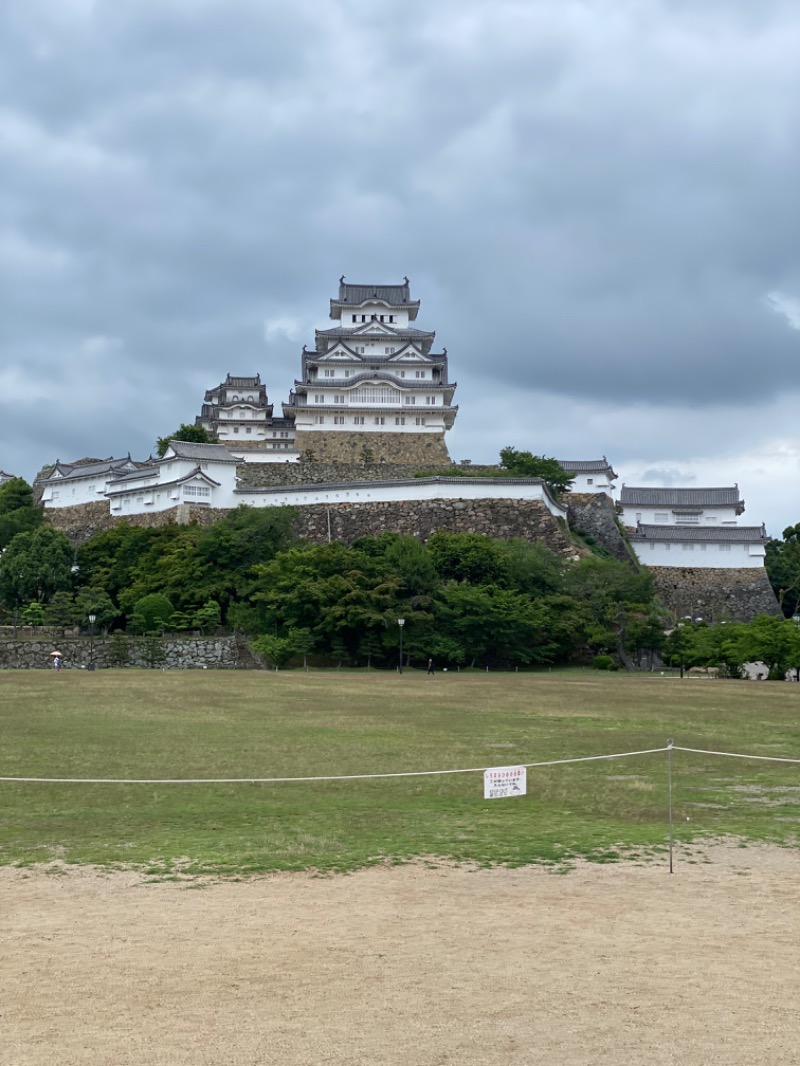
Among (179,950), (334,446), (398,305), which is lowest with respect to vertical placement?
(179,950)

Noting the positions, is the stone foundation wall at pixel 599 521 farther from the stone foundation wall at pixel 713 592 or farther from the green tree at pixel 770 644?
the green tree at pixel 770 644

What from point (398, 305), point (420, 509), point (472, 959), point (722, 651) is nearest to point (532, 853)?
point (472, 959)

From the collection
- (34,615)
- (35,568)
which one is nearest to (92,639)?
(34,615)

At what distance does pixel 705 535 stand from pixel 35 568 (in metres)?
33.9

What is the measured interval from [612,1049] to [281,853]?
4.83 m

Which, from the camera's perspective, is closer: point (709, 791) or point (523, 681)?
point (709, 791)

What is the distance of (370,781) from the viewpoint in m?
13.3

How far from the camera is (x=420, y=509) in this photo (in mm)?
48781

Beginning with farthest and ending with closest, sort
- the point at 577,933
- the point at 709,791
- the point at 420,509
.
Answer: the point at 420,509 < the point at 709,791 < the point at 577,933

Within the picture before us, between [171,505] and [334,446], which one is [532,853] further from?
[334,446]

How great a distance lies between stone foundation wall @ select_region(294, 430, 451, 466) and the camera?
5719 centimetres

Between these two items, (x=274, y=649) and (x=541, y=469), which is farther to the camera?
(x=541, y=469)

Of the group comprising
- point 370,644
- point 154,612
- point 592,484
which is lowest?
point 370,644

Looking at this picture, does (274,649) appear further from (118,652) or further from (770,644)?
(770,644)
